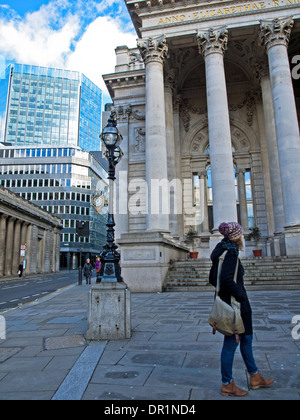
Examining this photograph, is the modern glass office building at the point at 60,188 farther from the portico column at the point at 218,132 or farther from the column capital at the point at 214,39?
the portico column at the point at 218,132

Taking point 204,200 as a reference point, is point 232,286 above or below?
below

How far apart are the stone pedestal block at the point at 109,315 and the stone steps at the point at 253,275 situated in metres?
7.94

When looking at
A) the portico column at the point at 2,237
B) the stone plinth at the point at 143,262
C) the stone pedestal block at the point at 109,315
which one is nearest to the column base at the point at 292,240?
the stone plinth at the point at 143,262

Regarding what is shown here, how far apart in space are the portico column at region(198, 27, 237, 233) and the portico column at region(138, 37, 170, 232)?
8.96ft

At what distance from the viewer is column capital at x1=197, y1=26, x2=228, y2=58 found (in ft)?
59.2

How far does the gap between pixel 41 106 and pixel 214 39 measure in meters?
106

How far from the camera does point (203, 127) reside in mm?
25500

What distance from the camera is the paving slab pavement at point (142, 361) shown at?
3500mm

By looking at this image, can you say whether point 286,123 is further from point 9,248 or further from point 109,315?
point 9,248

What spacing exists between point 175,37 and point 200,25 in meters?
1.66

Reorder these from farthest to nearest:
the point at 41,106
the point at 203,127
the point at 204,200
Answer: the point at 41,106
the point at 203,127
the point at 204,200

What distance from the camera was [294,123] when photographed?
16.5m

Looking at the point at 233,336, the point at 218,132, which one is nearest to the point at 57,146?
the point at 218,132
